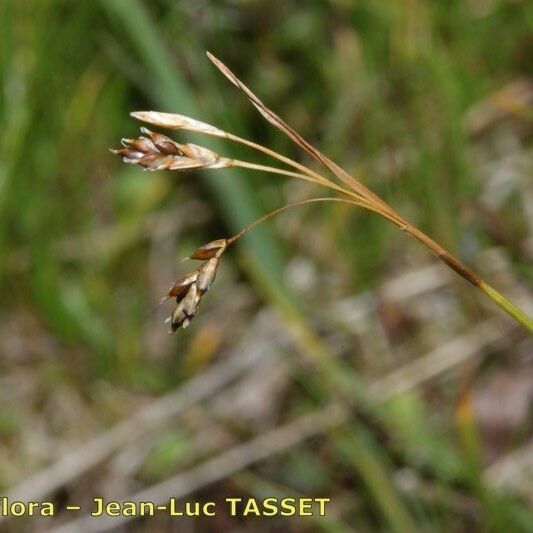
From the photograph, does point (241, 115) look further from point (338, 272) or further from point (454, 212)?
point (454, 212)

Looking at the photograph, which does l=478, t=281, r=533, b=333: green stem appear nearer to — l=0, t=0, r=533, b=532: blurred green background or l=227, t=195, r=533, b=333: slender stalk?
l=227, t=195, r=533, b=333: slender stalk

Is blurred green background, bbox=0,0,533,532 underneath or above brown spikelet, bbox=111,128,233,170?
above

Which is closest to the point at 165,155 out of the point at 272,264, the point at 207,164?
the point at 207,164

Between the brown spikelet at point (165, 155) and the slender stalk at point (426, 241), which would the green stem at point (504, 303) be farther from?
the brown spikelet at point (165, 155)

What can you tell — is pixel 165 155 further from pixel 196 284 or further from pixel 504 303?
pixel 504 303

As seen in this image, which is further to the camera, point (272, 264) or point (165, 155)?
point (272, 264)

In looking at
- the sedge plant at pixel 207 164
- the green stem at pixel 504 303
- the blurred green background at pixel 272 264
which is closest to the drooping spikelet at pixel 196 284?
the sedge plant at pixel 207 164

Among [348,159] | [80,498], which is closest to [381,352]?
[348,159]

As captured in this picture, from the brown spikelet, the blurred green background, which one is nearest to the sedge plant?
the brown spikelet

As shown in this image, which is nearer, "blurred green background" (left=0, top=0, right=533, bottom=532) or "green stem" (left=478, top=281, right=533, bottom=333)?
"green stem" (left=478, top=281, right=533, bottom=333)
